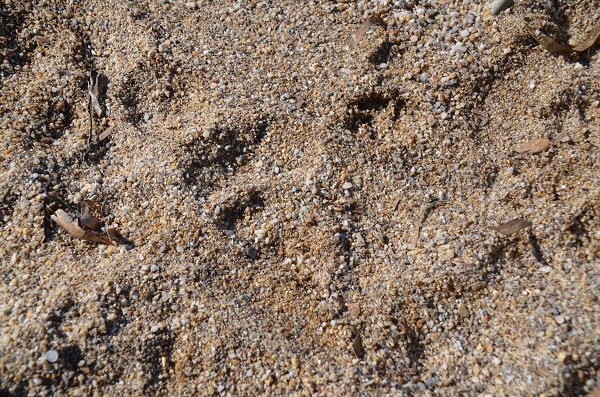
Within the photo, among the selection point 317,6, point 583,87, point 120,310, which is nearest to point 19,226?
point 120,310

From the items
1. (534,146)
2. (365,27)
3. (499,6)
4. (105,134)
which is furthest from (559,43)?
(105,134)

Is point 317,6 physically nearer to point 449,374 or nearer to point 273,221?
point 273,221

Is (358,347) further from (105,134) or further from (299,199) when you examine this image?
(105,134)

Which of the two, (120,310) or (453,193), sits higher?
(120,310)

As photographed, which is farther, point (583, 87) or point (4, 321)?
point (583, 87)

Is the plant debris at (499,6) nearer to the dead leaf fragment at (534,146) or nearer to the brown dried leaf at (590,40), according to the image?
the brown dried leaf at (590,40)

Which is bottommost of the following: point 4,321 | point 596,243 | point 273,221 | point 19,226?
point 596,243

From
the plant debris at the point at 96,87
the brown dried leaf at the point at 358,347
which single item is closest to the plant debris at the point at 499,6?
the brown dried leaf at the point at 358,347
